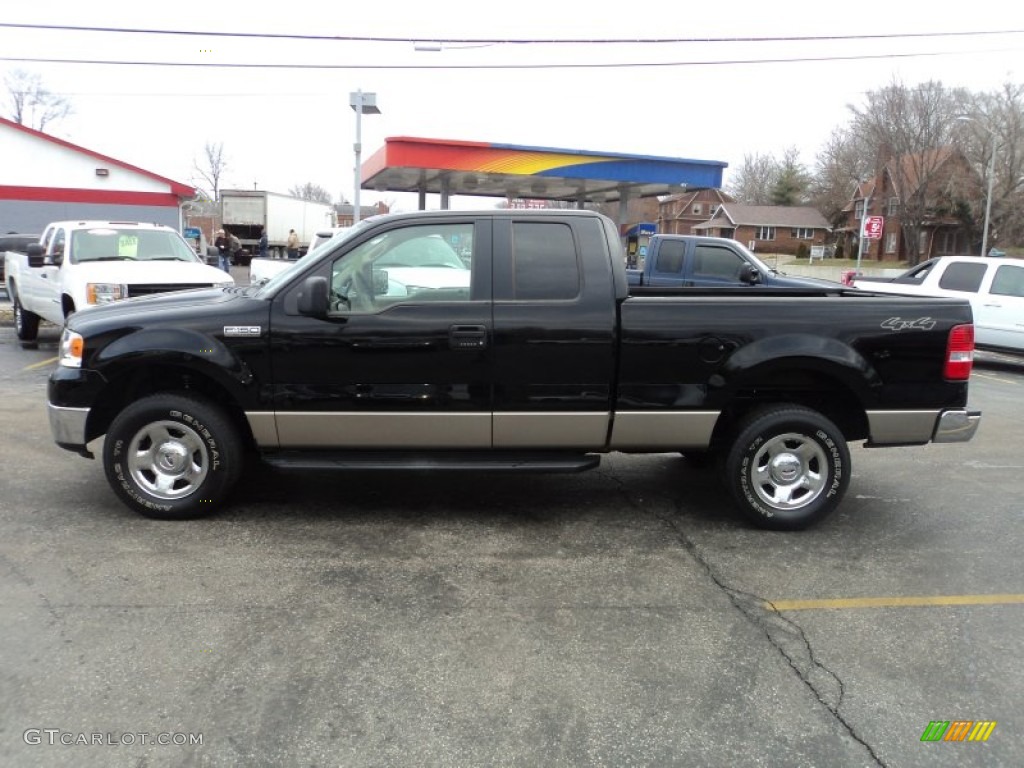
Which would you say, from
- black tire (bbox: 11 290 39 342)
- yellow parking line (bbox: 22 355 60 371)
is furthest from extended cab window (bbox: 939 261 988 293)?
black tire (bbox: 11 290 39 342)

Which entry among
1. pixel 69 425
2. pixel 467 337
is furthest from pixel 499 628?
pixel 69 425

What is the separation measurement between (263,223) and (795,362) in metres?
40.6

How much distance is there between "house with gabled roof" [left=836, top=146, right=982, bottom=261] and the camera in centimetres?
5462

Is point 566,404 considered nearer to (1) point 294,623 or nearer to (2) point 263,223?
(1) point 294,623

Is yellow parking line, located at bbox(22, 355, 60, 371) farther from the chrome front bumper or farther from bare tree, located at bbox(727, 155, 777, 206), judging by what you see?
bare tree, located at bbox(727, 155, 777, 206)

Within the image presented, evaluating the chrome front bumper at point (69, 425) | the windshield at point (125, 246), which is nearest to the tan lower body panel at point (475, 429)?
the chrome front bumper at point (69, 425)

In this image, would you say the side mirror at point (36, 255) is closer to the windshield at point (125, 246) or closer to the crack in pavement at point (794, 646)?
the windshield at point (125, 246)

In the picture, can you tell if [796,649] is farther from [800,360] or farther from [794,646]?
[800,360]

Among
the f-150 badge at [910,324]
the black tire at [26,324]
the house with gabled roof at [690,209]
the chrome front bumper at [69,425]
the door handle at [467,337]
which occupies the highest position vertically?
the house with gabled roof at [690,209]

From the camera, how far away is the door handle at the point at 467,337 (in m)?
4.74

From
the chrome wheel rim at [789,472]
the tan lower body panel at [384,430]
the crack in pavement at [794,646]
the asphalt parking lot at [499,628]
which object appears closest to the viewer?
the asphalt parking lot at [499,628]

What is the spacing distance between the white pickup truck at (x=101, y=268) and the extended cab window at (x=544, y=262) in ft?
20.0

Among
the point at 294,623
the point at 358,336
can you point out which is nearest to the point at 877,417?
the point at 358,336

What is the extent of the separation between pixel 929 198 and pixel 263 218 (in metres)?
45.7
